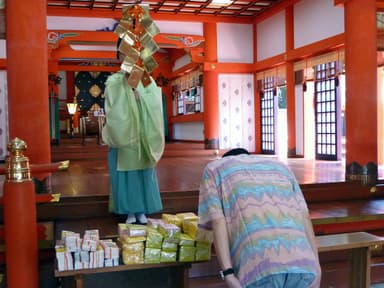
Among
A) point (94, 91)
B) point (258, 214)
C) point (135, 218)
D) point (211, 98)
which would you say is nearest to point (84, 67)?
point (94, 91)

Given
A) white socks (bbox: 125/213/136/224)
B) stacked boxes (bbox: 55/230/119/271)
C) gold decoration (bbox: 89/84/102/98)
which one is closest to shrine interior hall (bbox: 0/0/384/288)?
white socks (bbox: 125/213/136/224)

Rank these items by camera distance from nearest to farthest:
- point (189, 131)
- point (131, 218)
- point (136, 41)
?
point (136, 41) < point (131, 218) < point (189, 131)

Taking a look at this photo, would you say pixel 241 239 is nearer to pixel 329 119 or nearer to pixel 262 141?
pixel 329 119

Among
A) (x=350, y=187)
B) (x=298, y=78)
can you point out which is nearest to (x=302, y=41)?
(x=298, y=78)

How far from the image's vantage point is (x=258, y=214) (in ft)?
5.48

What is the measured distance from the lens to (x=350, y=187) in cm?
480

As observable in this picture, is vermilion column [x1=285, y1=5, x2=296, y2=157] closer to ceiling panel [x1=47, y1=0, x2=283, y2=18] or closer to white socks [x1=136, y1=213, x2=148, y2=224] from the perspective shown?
ceiling panel [x1=47, y1=0, x2=283, y2=18]

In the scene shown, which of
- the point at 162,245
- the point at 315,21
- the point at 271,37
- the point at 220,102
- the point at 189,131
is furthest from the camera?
the point at 189,131

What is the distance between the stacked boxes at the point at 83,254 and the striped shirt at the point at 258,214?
628mm

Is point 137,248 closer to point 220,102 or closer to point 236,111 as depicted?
point 220,102

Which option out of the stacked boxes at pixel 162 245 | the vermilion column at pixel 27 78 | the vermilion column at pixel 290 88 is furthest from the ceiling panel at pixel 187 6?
the stacked boxes at pixel 162 245

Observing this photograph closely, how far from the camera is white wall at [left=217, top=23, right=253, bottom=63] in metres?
10.5

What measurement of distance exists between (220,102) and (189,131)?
264 centimetres

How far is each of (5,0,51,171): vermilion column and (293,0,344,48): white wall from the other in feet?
18.4
